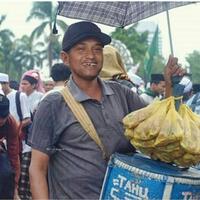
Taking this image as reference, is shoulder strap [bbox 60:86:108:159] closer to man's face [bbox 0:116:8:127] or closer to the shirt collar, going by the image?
the shirt collar

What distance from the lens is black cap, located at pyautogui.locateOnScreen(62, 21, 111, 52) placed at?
8.73ft

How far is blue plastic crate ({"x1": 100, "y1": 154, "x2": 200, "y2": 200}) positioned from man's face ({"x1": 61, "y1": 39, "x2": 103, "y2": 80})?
457mm

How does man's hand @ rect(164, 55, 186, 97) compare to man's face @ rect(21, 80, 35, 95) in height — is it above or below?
above

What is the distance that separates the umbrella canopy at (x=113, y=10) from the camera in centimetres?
336

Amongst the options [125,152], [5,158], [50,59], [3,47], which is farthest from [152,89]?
[3,47]

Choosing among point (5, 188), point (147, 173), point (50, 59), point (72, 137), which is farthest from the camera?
→ point (50, 59)

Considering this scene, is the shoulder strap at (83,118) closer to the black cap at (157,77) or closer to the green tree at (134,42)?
the black cap at (157,77)

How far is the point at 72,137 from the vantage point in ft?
8.55

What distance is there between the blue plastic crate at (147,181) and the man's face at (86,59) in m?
0.46

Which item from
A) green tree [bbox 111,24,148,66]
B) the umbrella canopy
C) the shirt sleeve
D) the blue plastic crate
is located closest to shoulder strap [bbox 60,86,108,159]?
the blue plastic crate

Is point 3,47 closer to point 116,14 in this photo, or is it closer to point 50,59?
point 50,59

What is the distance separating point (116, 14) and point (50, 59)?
1741 inches

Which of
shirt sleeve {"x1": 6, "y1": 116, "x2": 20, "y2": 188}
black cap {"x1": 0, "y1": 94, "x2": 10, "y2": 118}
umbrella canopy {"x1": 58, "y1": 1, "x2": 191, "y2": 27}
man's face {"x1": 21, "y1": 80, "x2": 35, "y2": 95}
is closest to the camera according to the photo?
umbrella canopy {"x1": 58, "y1": 1, "x2": 191, "y2": 27}

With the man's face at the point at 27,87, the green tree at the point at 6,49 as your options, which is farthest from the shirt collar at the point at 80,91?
the green tree at the point at 6,49
